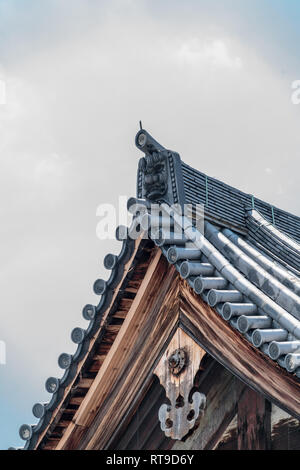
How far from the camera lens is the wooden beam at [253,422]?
10484 mm

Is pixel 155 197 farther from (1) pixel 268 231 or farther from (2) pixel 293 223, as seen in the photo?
(2) pixel 293 223

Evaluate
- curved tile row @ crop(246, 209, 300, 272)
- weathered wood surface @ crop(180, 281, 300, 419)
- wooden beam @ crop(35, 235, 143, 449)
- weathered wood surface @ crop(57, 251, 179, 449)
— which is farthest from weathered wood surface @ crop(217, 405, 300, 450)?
curved tile row @ crop(246, 209, 300, 272)

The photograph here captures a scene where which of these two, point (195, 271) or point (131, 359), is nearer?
point (195, 271)

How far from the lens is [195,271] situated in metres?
10.9

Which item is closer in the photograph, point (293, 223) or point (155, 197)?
point (155, 197)

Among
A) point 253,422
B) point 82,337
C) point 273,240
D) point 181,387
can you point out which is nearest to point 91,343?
point 82,337

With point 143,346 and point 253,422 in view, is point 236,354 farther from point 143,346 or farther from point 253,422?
point 143,346

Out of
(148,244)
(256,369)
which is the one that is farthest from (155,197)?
(256,369)

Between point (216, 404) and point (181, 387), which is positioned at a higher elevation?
point (181, 387)

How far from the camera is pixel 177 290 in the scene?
11531 mm

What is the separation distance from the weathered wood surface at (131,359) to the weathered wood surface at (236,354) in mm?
291

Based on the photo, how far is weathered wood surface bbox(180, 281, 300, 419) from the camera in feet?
32.3

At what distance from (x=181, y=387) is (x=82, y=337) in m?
1.40
